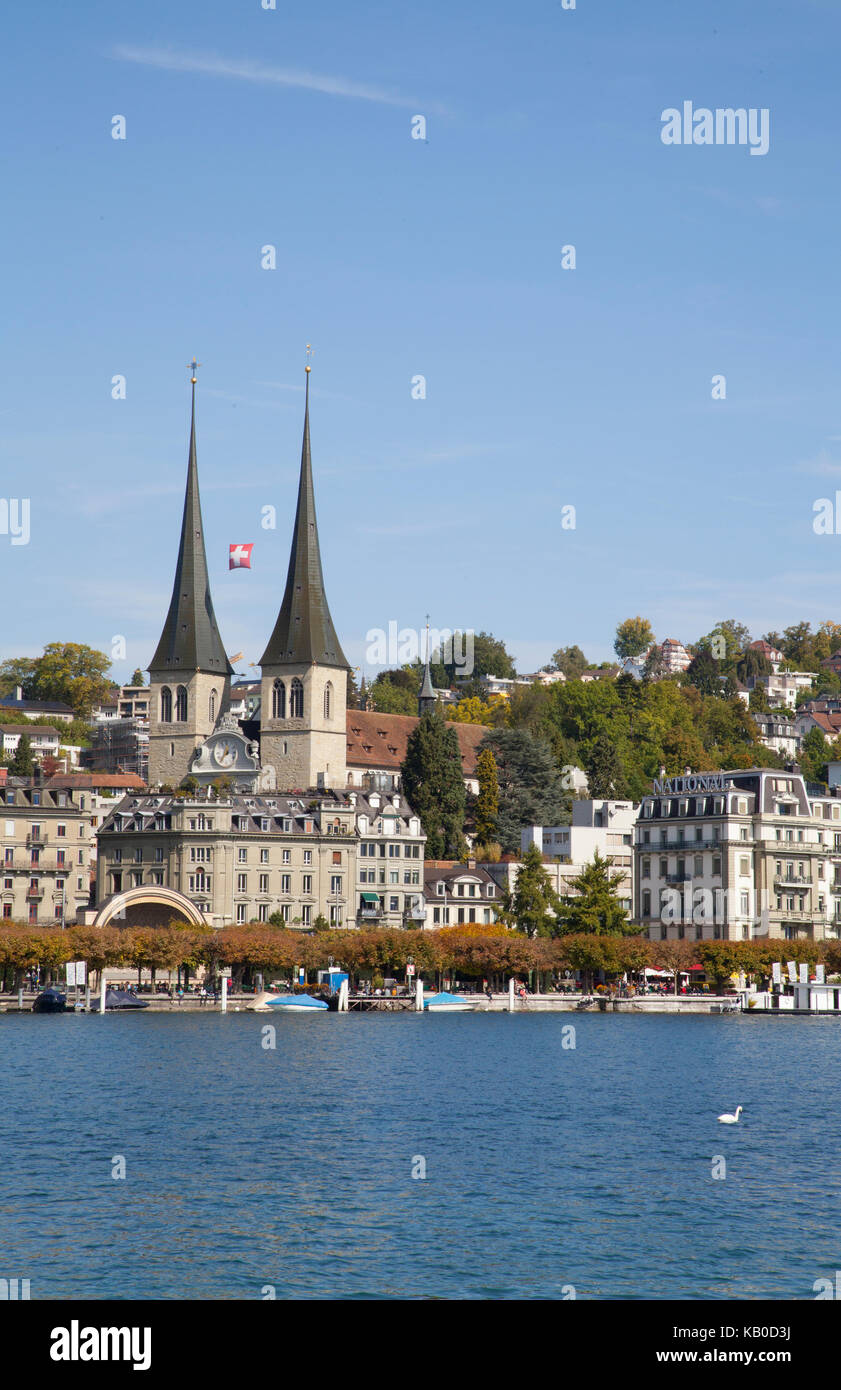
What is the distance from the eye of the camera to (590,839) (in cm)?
13838

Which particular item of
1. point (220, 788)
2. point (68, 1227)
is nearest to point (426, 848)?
point (220, 788)

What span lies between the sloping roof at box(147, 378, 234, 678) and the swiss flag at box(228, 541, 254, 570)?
3127 mm

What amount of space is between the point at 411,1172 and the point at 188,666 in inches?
4188

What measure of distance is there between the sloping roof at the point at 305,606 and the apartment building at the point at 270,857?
17.4 m

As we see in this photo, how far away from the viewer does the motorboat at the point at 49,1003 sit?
319 ft

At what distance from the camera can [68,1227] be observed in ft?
109

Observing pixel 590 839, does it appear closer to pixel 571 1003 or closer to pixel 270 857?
pixel 270 857

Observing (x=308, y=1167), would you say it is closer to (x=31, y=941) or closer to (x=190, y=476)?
(x=31, y=941)

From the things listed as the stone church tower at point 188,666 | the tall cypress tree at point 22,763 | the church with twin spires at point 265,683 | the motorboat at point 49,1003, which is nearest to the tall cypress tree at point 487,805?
the church with twin spires at point 265,683

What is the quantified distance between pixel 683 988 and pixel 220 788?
1368 inches

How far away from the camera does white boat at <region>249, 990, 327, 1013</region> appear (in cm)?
10262

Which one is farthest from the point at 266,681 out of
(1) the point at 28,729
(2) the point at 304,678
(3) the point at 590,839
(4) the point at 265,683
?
(1) the point at 28,729

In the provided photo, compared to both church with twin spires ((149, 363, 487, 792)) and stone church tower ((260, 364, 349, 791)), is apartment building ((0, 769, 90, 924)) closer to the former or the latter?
church with twin spires ((149, 363, 487, 792))

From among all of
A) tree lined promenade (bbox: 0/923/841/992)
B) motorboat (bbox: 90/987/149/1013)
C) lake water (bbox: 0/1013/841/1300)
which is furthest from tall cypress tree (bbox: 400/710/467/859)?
lake water (bbox: 0/1013/841/1300)
